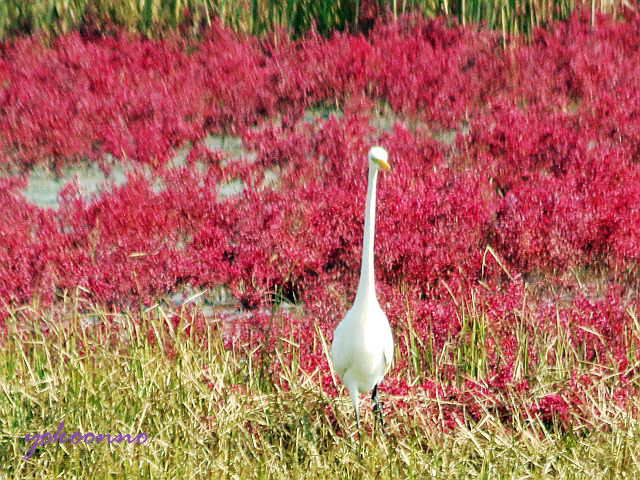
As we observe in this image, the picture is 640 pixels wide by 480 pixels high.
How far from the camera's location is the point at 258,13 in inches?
388

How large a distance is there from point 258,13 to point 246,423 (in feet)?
20.5

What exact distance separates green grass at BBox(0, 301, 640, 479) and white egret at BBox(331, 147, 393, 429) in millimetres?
230

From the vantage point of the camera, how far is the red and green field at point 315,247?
4277 millimetres

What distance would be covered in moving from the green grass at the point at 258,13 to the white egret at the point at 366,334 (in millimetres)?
5751

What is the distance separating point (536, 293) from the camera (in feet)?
18.7

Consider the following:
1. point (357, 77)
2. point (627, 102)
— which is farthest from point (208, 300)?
point (627, 102)

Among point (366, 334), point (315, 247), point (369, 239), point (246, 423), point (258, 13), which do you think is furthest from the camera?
point (258, 13)

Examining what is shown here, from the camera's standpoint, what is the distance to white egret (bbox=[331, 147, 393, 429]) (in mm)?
3949

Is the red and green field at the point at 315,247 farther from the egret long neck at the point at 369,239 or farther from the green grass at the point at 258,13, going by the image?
the egret long neck at the point at 369,239

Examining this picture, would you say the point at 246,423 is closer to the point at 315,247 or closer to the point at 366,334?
the point at 366,334

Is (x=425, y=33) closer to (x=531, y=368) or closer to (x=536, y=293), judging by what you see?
(x=536, y=293)

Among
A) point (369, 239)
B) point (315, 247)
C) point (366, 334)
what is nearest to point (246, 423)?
point (366, 334)

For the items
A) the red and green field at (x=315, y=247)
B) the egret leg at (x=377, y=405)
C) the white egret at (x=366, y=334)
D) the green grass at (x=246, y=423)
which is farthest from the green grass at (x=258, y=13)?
the white egret at (x=366, y=334)

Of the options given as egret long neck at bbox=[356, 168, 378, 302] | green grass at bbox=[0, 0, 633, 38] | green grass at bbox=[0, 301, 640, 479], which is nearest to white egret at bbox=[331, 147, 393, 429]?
egret long neck at bbox=[356, 168, 378, 302]
